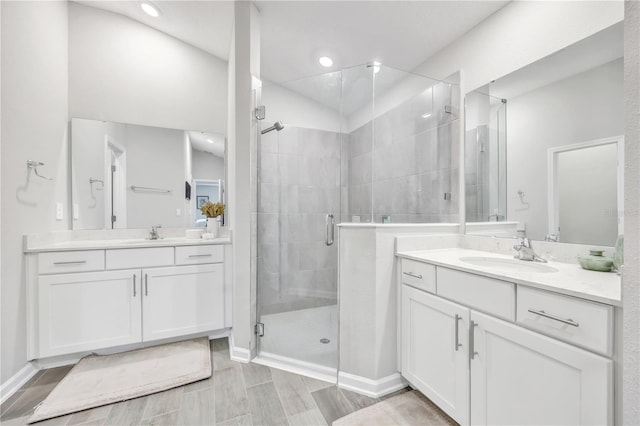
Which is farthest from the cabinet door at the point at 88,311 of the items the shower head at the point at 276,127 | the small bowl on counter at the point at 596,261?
the small bowl on counter at the point at 596,261

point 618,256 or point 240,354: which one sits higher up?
point 618,256

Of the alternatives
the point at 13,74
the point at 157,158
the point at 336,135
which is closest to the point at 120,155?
the point at 157,158

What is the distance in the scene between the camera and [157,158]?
2.55 metres

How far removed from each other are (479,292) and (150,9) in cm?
332

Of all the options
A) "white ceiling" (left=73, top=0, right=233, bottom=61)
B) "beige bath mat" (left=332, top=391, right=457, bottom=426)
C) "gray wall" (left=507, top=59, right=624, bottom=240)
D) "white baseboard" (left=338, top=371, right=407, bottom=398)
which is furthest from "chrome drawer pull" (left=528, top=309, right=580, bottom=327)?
"white ceiling" (left=73, top=0, right=233, bottom=61)

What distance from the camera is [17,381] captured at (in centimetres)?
165

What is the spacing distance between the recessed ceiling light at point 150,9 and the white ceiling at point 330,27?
5cm

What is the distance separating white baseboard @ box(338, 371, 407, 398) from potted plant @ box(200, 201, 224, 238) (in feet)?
5.60

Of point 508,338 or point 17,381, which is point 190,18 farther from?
point 508,338

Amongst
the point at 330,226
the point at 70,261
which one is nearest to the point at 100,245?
the point at 70,261

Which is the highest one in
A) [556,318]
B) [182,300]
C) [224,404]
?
[556,318]

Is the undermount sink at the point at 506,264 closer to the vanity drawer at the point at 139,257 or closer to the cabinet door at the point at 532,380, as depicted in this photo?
the cabinet door at the point at 532,380

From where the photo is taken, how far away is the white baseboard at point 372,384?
1.59 meters

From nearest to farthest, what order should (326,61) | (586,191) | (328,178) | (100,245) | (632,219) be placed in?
(632,219) < (586,191) < (100,245) < (328,178) < (326,61)
